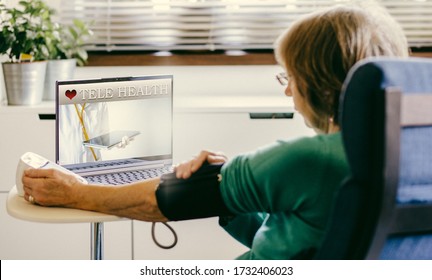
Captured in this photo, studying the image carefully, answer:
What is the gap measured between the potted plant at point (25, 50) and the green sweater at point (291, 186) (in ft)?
4.61

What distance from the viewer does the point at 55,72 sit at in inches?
98.1

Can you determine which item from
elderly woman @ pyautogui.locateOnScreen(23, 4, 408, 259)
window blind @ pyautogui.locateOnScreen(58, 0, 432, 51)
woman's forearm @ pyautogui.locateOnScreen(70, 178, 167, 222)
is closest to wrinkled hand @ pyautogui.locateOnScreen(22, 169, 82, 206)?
woman's forearm @ pyautogui.locateOnScreen(70, 178, 167, 222)

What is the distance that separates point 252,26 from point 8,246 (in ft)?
4.10

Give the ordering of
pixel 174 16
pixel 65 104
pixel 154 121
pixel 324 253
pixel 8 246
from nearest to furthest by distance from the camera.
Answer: pixel 324 253
pixel 65 104
pixel 154 121
pixel 8 246
pixel 174 16

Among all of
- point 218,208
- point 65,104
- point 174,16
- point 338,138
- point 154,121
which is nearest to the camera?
point 338,138

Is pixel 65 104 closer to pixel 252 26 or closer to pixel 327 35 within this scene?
pixel 327 35

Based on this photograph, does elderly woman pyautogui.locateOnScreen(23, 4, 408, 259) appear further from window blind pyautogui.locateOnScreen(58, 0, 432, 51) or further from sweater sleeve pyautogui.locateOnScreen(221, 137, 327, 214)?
window blind pyautogui.locateOnScreen(58, 0, 432, 51)

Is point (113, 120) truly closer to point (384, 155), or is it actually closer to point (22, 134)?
point (22, 134)

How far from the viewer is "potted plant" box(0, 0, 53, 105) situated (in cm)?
236

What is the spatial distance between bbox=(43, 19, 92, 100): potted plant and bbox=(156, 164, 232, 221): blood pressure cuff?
1.35 metres

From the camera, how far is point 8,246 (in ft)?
8.10

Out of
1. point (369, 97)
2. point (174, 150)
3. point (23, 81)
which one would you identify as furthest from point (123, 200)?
point (23, 81)

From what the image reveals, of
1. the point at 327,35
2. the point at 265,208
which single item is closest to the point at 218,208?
the point at 265,208

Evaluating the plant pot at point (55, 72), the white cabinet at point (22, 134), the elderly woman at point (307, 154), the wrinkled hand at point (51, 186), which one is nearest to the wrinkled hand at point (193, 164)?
the elderly woman at point (307, 154)
